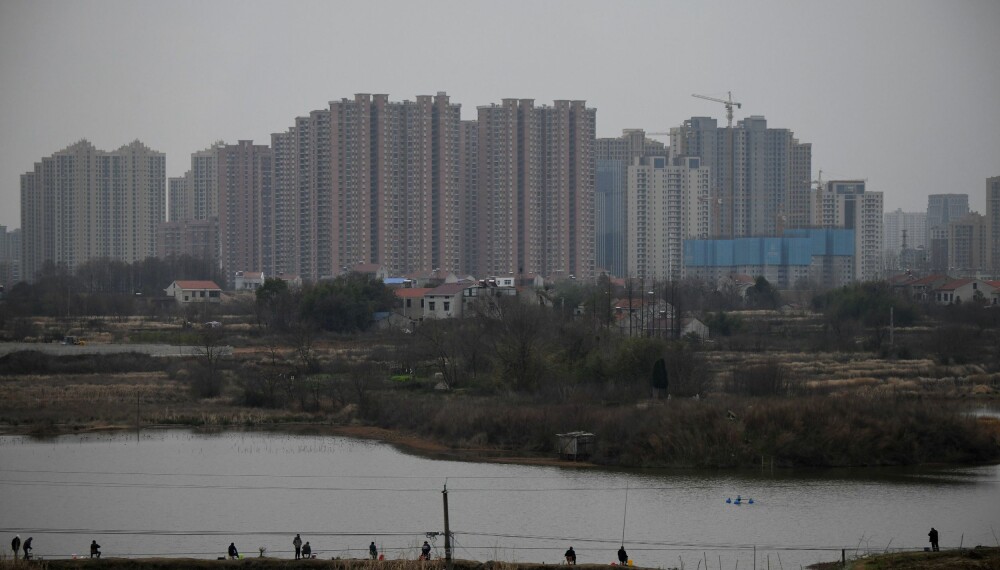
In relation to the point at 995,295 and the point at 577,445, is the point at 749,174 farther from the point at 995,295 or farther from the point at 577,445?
the point at 577,445

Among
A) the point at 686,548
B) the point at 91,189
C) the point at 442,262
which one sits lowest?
the point at 686,548

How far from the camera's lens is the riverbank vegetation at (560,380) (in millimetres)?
18641

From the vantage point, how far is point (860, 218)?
7988 centimetres

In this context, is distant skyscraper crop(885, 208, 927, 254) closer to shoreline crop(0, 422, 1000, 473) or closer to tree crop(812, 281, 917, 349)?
tree crop(812, 281, 917, 349)

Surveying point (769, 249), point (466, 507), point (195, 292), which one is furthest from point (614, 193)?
point (466, 507)

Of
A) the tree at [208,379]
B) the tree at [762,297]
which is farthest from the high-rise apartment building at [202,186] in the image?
the tree at [208,379]

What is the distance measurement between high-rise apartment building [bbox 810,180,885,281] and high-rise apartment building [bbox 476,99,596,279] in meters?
22.2

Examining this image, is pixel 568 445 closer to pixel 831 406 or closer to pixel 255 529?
pixel 831 406

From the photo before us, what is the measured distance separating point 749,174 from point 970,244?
50.8ft

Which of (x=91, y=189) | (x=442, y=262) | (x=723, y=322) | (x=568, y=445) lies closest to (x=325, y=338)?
(x=723, y=322)

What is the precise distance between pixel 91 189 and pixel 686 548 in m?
68.1

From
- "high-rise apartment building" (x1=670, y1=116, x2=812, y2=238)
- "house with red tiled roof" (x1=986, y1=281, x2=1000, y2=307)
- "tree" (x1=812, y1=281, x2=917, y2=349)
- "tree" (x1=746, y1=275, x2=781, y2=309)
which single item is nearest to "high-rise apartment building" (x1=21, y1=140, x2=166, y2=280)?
"high-rise apartment building" (x1=670, y1=116, x2=812, y2=238)

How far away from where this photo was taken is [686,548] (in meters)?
13.1

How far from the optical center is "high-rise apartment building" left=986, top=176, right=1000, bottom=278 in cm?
7769
